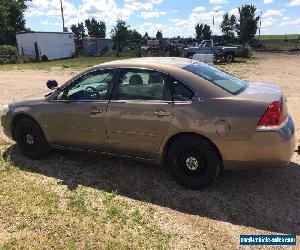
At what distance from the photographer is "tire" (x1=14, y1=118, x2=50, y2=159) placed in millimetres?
6175

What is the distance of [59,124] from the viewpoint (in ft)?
19.2

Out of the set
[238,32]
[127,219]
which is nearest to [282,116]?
[127,219]

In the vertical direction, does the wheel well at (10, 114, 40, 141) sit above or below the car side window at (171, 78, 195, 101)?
below

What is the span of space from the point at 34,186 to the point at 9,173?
715mm

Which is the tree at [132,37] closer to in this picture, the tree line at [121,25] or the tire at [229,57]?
the tree line at [121,25]

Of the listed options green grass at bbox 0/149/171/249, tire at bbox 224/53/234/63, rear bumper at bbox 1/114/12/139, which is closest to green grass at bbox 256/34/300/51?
tire at bbox 224/53/234/63

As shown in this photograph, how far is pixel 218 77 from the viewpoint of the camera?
17.5ft

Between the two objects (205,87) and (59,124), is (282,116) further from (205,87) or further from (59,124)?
(59,124)

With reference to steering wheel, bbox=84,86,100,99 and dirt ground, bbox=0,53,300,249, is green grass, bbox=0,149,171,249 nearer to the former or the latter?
dirt ground, bbox=0,53,300,249

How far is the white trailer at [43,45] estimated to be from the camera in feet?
136

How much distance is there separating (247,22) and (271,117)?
52583 mm

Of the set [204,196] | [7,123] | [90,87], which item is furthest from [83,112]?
[204,196]

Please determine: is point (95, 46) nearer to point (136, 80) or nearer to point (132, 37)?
point (132, 37)

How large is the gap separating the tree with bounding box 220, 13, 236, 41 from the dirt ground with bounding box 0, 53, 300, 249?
55763 mm
